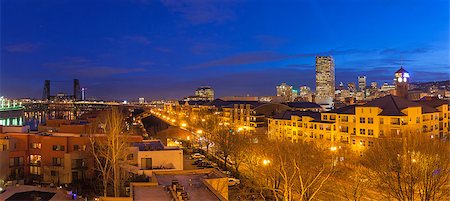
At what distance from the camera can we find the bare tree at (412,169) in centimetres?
1031

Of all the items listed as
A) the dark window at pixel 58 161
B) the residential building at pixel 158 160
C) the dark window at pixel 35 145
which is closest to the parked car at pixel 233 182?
the residential building at pixel 158 160

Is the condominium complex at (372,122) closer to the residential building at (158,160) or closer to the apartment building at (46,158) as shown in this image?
the residential building at (158,160)

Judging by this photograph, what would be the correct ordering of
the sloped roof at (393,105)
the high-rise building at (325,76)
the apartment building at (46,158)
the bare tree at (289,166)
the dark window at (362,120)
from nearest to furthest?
1. the bare tree at (289,166)
2. the apartment building at (46,158)
3. the sloped roof at (393,105)
4. the dark window at (362,120)
5. the high-rise building at (325,76)

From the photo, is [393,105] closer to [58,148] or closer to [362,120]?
[362,120]

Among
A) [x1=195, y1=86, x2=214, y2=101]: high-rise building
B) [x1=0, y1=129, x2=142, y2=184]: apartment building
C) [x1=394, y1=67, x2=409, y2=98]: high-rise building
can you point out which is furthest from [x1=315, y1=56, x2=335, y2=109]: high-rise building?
[x1=0, y1=129, x2=142, y2=184]: apartment building

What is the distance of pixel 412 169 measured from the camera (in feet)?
34.9

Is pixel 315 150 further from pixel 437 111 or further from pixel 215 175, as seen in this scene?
pixel 437 111

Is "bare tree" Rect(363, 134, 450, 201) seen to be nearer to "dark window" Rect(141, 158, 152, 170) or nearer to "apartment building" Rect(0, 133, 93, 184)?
"dark window" Rect(141, 158, 152, 170)

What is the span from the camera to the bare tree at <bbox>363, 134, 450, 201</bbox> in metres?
10.3

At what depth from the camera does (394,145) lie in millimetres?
12352

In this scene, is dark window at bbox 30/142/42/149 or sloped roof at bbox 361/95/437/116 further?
sloped roof at bbox 361/95/437/116

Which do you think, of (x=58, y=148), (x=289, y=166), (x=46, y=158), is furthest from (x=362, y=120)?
(x=46, y=158)

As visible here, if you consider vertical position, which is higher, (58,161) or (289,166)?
(289,166)

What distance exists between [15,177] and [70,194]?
4645mm
